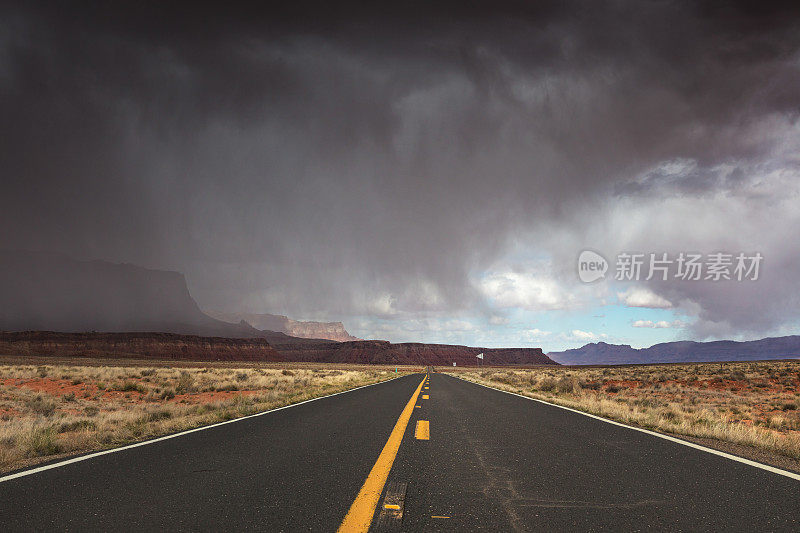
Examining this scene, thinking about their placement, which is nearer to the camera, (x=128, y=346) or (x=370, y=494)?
(x=370, y=494)

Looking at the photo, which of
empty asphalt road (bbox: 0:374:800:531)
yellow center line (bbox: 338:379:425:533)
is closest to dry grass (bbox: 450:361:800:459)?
empty asphalt road (bbox: 0:374:800:531)

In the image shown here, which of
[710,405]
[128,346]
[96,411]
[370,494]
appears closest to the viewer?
[370,494]

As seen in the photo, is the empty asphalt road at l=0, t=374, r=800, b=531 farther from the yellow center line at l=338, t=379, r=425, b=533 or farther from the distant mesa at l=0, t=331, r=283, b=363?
the distant mesa at l=0, t=331, r=283, b=363

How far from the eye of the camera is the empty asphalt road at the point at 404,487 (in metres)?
3.29

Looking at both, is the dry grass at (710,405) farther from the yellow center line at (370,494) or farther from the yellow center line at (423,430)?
the yellow center line at (370,494)

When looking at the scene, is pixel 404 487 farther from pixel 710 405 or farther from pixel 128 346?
pixel 128 346

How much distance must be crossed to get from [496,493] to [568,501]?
0.65 meters

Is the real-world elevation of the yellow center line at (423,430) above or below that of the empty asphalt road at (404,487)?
below

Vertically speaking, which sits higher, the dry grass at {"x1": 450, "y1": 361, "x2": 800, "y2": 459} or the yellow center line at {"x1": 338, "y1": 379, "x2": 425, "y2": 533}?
the yellow center line at {"x1": 338, "y1": 379, "x2": 425, "y2": 533}

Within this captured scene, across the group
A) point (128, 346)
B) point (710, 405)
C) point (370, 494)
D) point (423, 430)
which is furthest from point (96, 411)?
point (128, 346)

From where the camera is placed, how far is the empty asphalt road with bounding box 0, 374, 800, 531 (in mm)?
3291

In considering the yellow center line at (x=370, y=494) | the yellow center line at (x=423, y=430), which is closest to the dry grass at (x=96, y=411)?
the yellow center line at (x=370, y=494)

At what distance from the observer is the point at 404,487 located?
4078 millimetres

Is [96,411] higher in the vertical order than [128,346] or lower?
higher
